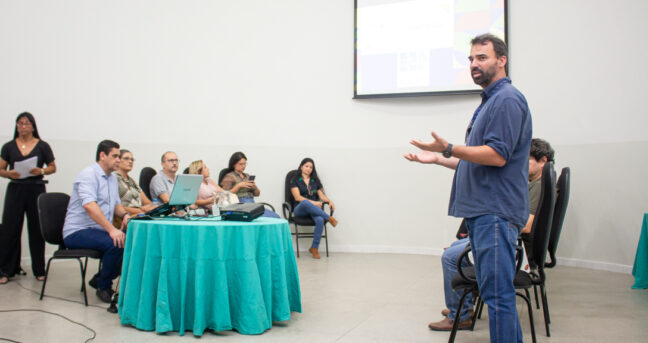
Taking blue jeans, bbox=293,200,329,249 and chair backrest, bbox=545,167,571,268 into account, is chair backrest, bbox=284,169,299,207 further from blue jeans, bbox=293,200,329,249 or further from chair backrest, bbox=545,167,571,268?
chair backrest, bbox=545,167,571,268

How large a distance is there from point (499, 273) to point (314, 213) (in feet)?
12.8

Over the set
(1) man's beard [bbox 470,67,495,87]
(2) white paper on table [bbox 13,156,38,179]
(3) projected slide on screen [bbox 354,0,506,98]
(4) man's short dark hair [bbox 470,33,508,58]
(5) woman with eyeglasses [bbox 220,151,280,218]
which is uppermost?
(3) projected slide on screen [bbox 354,0,506,98]

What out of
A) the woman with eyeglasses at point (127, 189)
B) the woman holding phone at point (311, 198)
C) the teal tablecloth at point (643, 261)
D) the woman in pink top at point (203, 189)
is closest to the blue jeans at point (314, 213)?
the woman holding phone at point (311, 198)

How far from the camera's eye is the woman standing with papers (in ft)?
14.0

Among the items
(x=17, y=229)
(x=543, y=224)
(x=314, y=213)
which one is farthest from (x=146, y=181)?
(x=543, y=224)

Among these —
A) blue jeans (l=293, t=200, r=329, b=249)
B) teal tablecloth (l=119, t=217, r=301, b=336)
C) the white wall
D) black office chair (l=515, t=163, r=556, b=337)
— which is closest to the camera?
black office chair (l=515, t=163, r=556, b=337)

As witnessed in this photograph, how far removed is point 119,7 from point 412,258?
4538mm

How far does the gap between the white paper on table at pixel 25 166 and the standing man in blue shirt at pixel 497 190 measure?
12.1 ft

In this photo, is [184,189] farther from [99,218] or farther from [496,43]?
[496,43]

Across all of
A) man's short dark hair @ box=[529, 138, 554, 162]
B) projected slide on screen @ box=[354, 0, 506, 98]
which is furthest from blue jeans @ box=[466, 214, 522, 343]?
projected slide on screen @ box=[354, 0, 506, 98]

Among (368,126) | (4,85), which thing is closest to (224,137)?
(368,126)

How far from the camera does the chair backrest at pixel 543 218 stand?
→ 98.2 inches

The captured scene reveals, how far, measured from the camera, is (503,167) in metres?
1.94

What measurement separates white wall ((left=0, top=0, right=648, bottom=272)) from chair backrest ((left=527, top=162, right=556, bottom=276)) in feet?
9.74
